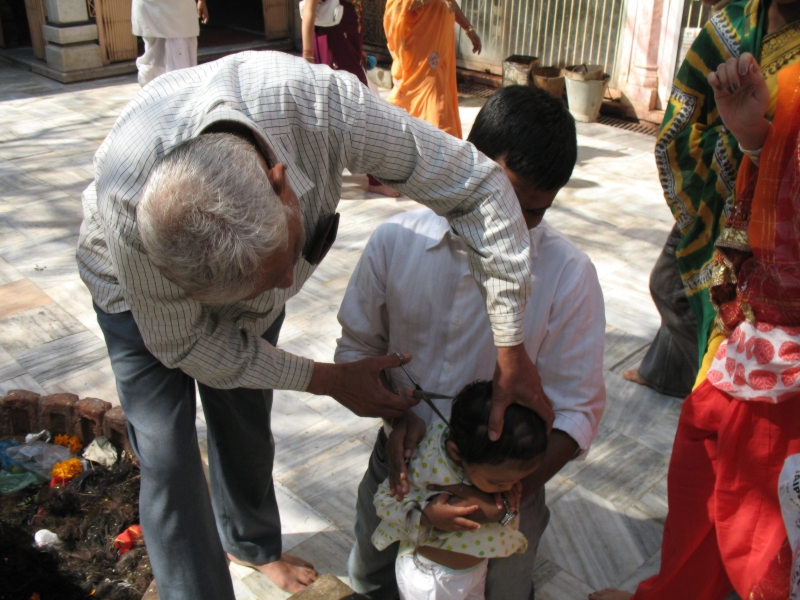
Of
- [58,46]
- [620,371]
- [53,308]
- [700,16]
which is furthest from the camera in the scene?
[58,46]

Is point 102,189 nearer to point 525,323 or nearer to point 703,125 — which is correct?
point 525,323

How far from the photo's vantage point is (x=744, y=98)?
1892 mm

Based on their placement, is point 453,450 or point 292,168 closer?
point 292,168

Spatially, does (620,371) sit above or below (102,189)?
below

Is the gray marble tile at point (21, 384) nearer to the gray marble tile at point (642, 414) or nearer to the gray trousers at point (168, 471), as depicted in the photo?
the gray trousers at point (168, 471)

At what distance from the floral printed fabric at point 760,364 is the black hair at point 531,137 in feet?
2.20

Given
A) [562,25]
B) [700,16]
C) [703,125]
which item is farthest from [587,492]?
[562,25]

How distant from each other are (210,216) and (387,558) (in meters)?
1.24

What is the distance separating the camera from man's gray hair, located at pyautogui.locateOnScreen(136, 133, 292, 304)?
1.33m

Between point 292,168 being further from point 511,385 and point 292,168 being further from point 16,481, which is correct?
point 16,481

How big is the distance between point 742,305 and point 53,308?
11.6 feet

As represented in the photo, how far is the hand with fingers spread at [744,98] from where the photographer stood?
187 centimetres

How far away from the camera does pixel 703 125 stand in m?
2.29

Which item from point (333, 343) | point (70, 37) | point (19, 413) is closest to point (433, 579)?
point (19, 413)
